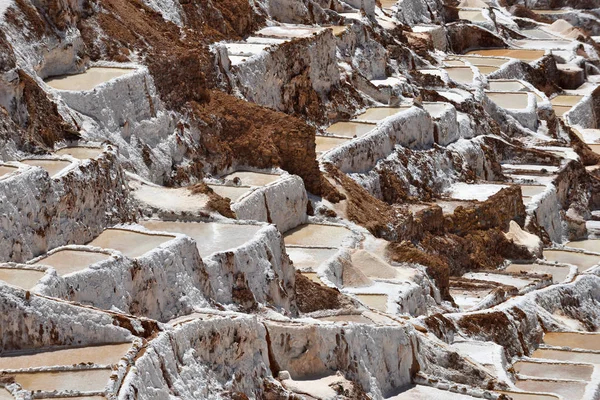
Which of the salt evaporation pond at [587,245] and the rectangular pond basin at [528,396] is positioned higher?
the rectangular pond basin at [528,396]

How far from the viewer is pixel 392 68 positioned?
226 feet

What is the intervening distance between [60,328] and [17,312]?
0.89 metres

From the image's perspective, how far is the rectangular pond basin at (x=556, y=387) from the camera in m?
42.3

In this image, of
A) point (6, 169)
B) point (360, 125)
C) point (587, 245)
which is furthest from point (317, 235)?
point (587, 245)

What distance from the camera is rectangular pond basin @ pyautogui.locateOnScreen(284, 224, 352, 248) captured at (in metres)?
47.4

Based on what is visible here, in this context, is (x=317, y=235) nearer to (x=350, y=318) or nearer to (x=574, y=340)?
(x=574, y=340)

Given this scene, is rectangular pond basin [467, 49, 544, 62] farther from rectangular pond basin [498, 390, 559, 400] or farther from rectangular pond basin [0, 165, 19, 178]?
rectangular pond basin [0, 165, 19, 178]

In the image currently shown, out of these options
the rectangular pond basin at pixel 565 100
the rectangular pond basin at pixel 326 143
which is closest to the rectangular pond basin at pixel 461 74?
the rectangular pond basin at pixel 565 100

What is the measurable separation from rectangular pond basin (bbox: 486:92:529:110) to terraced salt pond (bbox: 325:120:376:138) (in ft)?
37.8

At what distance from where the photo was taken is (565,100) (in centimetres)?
8250

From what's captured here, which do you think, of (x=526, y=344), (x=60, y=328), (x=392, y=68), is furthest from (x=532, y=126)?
(x=60, y=328)

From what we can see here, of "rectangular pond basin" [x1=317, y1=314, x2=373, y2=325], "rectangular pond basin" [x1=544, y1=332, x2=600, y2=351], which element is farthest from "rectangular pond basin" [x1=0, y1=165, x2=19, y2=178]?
"rectangular pond basin" [x1=544, y1=332, x2=600, y2=351]

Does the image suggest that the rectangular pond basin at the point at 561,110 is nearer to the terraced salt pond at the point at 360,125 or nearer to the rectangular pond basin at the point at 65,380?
the terraced salt pond at the point at 360,125

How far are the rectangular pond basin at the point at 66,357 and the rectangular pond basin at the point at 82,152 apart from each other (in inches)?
404
